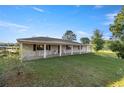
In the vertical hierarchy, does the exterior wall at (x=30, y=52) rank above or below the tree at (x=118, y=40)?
below

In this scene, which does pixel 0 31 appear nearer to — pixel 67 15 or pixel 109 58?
pixel 67 15

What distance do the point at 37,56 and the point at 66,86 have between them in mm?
4826

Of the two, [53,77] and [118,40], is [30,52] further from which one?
[118,40]

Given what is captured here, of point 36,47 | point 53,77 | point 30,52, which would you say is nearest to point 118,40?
point 36,47

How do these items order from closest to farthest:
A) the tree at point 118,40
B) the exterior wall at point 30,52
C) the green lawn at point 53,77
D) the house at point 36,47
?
the green lawn at point 53,77 < the house at point 36,47 < the exterior wall at point 30,52 < the tree at point 118,40

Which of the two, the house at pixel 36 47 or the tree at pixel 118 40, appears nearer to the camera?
the house at pixel 36 47

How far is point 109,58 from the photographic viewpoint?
10.9 m

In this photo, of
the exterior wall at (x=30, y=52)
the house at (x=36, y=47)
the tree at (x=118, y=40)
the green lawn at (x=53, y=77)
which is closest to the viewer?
the green lawn at (x=53, y=77)

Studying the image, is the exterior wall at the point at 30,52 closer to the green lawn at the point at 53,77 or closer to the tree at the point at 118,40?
the green lawn at the point at 53,77

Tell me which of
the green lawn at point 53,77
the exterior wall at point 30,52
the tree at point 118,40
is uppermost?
the tree at point 118,40

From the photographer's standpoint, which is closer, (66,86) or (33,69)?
(66,86)

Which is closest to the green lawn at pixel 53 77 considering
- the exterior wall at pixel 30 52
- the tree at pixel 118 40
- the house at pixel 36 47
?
the house at pixel 36 47
